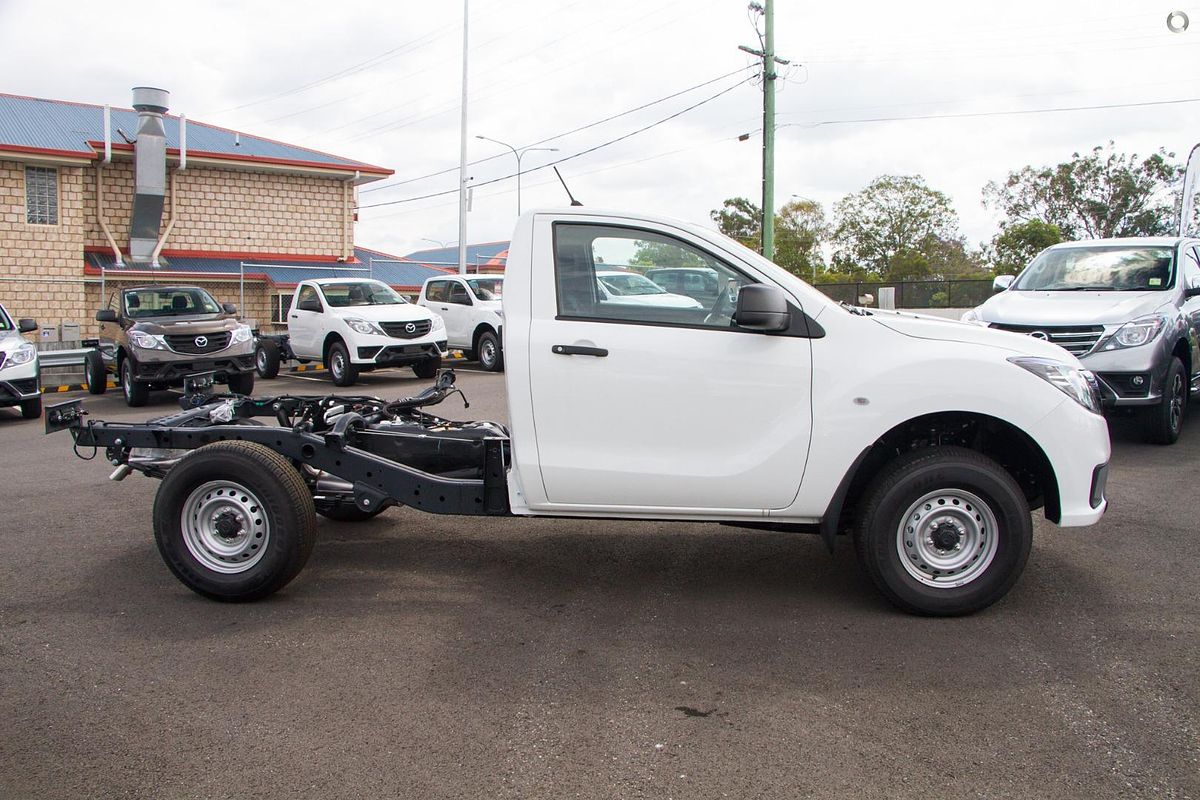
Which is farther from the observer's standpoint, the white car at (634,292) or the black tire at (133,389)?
the black tire at (133,389)

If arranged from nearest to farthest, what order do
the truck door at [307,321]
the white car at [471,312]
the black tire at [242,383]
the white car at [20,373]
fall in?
the white car at [20,373] < the black tire at [242,383] < the truck door at [307,321] < the white car at [471,312]

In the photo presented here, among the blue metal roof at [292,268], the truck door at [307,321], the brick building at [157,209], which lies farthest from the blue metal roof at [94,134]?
the truck door at [307,321]

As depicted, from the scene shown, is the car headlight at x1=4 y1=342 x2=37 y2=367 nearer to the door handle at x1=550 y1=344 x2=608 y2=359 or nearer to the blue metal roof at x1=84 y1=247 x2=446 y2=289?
the door handle at x1=550 y1=344 x2=608 y2=359

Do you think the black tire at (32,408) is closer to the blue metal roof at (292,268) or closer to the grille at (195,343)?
the grille at (195,343)

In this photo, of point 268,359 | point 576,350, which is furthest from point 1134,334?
point 268,359

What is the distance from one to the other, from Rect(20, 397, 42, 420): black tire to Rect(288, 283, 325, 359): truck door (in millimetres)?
5224

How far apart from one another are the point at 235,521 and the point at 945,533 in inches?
140

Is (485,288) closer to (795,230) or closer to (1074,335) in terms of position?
(1074,335)

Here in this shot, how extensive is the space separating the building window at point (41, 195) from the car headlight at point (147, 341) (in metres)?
18.3

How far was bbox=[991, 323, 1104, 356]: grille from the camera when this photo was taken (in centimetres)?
937

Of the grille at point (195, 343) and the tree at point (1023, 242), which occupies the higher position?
the tree at point (1023, 242)

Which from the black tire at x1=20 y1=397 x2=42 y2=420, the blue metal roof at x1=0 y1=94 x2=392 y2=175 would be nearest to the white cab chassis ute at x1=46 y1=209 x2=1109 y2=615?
the black tire at x1=20 y1=397 x2=42 y2=420

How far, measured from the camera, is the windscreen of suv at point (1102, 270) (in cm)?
1036

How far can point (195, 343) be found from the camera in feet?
48.7
